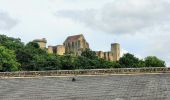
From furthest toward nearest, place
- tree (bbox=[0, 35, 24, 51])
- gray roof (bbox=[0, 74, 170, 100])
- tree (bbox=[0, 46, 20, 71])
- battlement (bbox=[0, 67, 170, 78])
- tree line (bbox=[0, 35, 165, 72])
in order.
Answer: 1. tree (bbox=[0, 35, 24, 51])
2. tree line (bbox=[0, 35, 165, 72])
3. tree (bbox=[0, 46, 20, 71])
4. battlement (bbox=[0, 67, 170, 78])
5. gray roof (bbox=[0, 74, 170, 100])

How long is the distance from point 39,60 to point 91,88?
350 feet

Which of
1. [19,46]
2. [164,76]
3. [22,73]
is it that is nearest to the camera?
[164,76]

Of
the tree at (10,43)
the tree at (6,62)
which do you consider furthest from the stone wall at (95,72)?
the tree at (10,43)

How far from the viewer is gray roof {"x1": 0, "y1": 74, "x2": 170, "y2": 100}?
35562 mm

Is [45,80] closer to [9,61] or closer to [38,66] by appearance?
[9,61]

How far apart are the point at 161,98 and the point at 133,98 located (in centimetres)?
174

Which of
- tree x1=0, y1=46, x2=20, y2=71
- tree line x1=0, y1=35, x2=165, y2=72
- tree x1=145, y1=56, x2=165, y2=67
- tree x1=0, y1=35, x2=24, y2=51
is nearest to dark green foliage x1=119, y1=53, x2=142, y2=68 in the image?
tree line x1=0, y1=35, x2=165, y2=72

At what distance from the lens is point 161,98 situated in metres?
34.1

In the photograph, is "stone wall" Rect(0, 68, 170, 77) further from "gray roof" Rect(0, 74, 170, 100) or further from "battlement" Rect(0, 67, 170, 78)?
"gray roof" Rect(0, 74, 170, 100)

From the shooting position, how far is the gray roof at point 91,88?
35562 millimetres

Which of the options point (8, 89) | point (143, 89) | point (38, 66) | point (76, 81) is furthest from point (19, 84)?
point (38, 66)

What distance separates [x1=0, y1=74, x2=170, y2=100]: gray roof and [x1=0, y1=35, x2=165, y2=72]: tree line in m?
80.5

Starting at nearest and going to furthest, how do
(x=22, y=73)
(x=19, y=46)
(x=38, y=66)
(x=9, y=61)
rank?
1. (x=22, y=73)
2. (x=9, y=61)
3. (x=38, y=66)
4. (x=19, y=46)

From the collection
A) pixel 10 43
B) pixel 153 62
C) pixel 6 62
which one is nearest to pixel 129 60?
pixel 153 62
